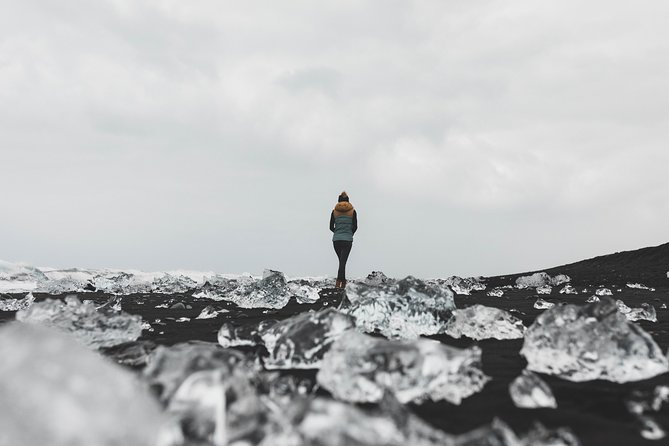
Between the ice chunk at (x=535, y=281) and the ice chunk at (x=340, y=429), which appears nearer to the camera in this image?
the ice chunk at (x=340, y=429)

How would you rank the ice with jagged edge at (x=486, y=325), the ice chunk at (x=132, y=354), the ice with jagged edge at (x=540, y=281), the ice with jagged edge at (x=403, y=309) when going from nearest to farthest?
the ice chunk at (x=132, y=354)
the ice with jagged edge at (x=486, y=325)
the ice with jagged edge at (x=403, y=309)
the ice with jagged edge at (x=540, y=281)

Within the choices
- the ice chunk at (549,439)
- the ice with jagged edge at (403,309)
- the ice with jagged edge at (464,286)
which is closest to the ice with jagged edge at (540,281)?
the ice with jagged edge at (464,286)

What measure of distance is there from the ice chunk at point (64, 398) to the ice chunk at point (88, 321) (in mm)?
1166

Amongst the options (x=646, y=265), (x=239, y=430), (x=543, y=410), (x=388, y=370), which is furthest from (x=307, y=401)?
(x=646, y=265)

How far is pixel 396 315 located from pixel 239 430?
179cm

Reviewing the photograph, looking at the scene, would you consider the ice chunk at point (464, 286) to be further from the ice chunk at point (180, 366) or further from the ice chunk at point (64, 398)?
the ice chunk at point (64, 398)

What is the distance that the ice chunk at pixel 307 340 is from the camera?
5.99ft

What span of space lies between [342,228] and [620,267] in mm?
8365

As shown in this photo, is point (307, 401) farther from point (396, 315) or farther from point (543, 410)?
point (396, 315)

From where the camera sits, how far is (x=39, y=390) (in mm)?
956

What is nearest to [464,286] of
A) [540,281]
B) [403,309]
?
[540,281]

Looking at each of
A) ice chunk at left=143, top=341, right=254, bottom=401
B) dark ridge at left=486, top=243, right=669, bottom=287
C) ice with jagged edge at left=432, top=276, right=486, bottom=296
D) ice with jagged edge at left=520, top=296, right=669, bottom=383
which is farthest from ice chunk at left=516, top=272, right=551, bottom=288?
ice chunk at left=143, top=341, right=254, bottom=401

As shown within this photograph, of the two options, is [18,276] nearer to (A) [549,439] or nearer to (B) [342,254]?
(B) [342,254]

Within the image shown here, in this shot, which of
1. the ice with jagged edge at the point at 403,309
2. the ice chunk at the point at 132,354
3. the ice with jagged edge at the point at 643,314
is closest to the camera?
the ice chunk at the point at 132,354
